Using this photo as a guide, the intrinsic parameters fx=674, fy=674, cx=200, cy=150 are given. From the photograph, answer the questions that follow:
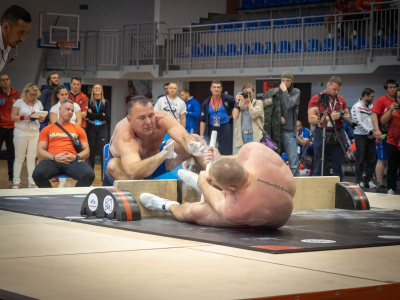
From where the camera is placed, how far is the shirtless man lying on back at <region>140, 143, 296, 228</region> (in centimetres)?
423

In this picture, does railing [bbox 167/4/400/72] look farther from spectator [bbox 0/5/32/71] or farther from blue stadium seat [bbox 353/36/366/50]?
spectator [bbox 0/5/32/71]

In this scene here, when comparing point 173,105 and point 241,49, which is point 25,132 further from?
point 241,49

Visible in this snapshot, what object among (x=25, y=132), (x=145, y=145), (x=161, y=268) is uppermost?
(x=25, y=132)

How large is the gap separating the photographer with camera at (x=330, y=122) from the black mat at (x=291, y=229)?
281cm

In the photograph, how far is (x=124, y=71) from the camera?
19.3 metres

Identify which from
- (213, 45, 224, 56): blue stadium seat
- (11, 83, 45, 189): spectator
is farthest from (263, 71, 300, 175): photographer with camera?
(213, 45, 224, 56): blue stadium seat

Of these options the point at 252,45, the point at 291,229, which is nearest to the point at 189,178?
the point at 291,229

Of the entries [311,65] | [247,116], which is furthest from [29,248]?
[311,65]

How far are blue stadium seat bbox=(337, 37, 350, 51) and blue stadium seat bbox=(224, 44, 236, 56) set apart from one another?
2950 mm

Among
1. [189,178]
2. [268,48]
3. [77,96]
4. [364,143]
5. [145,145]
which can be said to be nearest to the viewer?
[189,178]

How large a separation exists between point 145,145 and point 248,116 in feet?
14.9

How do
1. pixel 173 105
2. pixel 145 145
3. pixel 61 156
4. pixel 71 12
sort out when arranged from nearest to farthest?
pixel 145 145 → pixel 61 156 → pixel 173 105 → pixel 71 12

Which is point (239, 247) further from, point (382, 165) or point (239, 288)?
point (382, 165)

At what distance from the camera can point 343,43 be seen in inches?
596
